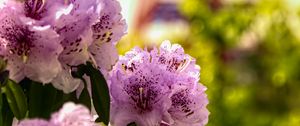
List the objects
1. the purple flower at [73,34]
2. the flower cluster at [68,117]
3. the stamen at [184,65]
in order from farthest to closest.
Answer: the stamen at [184,65], the purple flower at [73,34], the flower cluster at [68,117]

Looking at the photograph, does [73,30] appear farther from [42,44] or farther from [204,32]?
[204,32]

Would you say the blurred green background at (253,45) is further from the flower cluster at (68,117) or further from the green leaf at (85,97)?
the flower cluster at (68,117)

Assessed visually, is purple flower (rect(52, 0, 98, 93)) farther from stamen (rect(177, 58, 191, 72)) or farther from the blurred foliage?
the blurred foliage

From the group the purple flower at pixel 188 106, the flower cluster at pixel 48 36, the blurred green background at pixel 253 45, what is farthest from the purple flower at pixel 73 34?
the blurred green background at pixel 253 45

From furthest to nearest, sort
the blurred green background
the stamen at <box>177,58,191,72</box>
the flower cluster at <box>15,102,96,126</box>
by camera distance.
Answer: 1. the blurred green background
2. the stamen at <box>177,58,191,72</box>
3. the flower cluster at <box>15,102,96,126</box>

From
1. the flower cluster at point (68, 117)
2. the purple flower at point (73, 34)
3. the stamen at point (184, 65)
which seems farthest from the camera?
the stamen at point (184, 65)

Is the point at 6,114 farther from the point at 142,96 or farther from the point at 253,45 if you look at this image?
the point at 253,45

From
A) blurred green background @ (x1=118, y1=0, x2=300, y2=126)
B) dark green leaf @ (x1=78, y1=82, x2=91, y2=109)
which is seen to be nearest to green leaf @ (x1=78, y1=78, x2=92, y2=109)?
dark green leaf @ (x1=78, y1=82, x2=91, y2=109)
